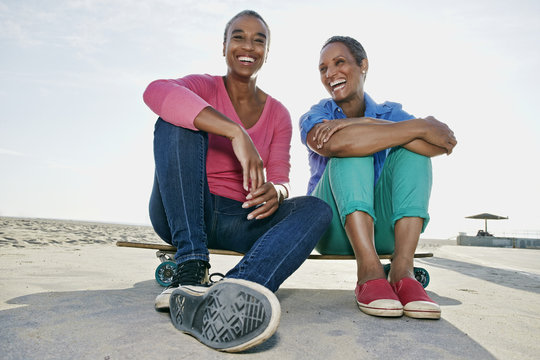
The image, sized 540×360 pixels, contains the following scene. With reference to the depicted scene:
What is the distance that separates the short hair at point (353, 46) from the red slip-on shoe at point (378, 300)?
60.2 inches

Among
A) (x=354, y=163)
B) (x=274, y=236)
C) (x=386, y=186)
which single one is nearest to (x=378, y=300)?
(x=274, y=236)

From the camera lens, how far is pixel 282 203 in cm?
182

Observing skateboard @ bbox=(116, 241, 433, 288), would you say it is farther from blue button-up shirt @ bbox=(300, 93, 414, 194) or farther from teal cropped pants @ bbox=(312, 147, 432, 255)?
blue button-up shirt @ bbox=(300, 93, 414, 194)

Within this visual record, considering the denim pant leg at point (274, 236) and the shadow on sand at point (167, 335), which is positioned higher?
the denim pant leg at point (274, 236)

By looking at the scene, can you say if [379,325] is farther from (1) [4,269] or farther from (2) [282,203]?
(1) [4,269]

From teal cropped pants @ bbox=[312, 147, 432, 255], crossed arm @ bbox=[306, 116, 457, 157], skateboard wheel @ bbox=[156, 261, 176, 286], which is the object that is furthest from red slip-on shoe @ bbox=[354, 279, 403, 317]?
skateboard wheel @ bbox=[156, 261, 176, 286]

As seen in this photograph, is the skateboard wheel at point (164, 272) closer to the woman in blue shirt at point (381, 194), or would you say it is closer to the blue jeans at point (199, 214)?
the blue jeans at point (199, 214)

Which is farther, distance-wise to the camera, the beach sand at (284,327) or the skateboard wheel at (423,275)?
the skateboard wheel at (423,275)

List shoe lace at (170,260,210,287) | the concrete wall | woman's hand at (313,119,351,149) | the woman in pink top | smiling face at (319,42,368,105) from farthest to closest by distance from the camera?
the concrete wall → smiling face at (319,42,368,105) → woman's hand at (313,119,351,149) → shoe lace at (170,260,210,287) → the woman in pink top

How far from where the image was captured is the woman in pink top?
47.4 inches

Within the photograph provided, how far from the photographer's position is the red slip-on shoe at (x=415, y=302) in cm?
163

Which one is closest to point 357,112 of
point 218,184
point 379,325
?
point 218,184

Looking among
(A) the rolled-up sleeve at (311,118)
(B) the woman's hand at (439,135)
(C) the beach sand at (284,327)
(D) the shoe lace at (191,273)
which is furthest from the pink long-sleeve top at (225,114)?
(B) the woman's hand at (439,135)

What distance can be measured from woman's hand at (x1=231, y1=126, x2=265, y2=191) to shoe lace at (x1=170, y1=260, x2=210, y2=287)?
1.22 feet
